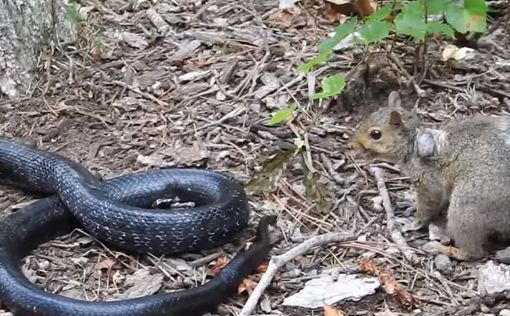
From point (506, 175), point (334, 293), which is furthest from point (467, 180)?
point (334, 293)

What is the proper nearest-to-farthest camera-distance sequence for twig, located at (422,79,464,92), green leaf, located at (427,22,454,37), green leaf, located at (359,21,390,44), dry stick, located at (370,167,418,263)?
1. dry stick, located at (370,167,418,263)
2. green leaf, located at (359,21,390,44)
3. green leaf, located at (427,22,454,37)
4. twig, located at (422,79,464,92)

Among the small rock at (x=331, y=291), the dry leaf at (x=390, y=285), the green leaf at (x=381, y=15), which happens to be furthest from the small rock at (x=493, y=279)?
the green leaf at (x=381, y=15)

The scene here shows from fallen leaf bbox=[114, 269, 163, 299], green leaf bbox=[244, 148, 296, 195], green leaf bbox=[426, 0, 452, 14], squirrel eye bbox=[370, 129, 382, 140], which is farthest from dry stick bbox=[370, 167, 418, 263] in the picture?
fallen leaf bbox=[114, 269, 163, 299]

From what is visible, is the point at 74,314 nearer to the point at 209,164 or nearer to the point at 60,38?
the point at 209,164

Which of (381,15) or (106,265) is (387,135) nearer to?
(381,15)

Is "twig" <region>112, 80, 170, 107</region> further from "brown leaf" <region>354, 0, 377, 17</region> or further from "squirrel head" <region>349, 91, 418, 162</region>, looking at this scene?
"squirrel head" <region>349, 91, 418, 162</region>
